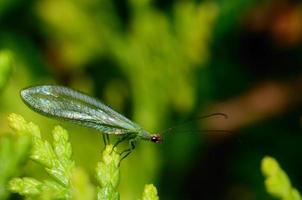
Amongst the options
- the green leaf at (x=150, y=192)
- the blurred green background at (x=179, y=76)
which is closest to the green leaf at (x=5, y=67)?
the green leaf at (x=150, y=192)

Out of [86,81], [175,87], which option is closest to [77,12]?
[86,81]

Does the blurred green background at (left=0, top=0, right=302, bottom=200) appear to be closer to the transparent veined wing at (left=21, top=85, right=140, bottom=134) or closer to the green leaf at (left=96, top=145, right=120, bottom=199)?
the transparent veined wing at (left=21, top=85, right=140, bottom=134)

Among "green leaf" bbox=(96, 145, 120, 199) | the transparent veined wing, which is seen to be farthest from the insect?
"green leaf" bbox=(96, 145, 120, 199)

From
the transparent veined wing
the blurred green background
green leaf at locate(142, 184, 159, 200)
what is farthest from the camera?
the blurred green background

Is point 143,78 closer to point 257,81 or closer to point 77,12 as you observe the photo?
point 77,12

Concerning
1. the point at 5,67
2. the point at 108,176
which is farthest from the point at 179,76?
the point at 5,67

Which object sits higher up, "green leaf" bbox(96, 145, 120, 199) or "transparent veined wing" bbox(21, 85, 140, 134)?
"transparent veined wing" bbox(21, 85, 140, 134)

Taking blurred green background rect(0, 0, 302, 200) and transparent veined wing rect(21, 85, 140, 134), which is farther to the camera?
blurred green background rect(0, 0, 302, 200)

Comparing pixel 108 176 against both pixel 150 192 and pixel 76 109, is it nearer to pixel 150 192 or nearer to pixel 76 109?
pixel 150 192
